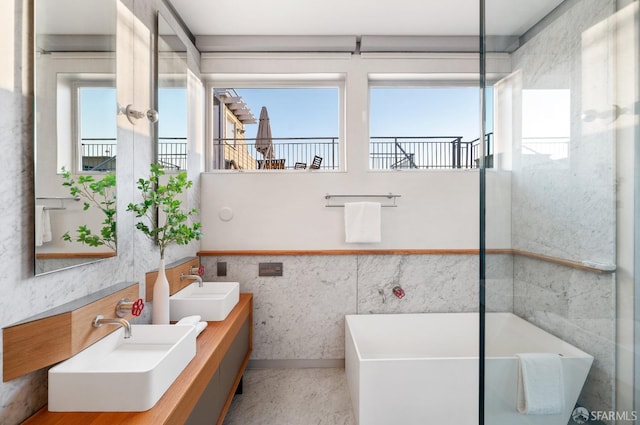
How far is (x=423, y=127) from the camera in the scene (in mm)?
2846

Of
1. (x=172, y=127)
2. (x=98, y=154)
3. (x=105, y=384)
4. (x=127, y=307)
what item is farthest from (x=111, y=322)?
(x=172, y=127)

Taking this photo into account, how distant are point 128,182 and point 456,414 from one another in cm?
225

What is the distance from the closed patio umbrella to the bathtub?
5.33 ft

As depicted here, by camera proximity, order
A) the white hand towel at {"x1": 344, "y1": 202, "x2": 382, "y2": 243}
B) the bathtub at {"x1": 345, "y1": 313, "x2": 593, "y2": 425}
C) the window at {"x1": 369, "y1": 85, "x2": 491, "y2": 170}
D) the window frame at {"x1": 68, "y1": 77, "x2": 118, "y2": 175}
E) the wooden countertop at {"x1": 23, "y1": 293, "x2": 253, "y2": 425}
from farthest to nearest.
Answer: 1. the window at {"x1": 369, "y1": 85, "x2": 491, "y2": 170}
2. the white hand towel at {"x1": 344, "y1": 202, "x2": 382, "y2": 243}
3. the window frame at {"x1": 68, "y1": 77, "x2": 118, "y2": 175}
4. the wooden countertop at {"x1": 23, "y1": 293, "x2": 253, "y2": 425}
5. the bathtub at {"x1": 345, "y1": 313, "x2": 593, "y2": 425}

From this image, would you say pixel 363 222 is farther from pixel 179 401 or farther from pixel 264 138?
pixel 179 401

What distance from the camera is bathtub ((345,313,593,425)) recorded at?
2.65ft

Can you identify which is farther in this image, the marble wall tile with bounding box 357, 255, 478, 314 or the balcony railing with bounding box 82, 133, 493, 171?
the balcony railing with bounding box 82, 133, 493, 171

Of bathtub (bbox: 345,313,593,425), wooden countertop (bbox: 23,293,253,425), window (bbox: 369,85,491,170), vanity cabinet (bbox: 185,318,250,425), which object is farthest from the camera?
window (bbox: 369,85,491,170)

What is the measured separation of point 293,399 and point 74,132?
2066 mm

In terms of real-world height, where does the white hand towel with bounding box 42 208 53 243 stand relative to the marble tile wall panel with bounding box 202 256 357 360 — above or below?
above

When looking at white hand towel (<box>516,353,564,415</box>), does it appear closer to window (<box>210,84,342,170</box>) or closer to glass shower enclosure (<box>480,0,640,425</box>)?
glass shower enclosure (<box>480,0,640,425</box>)

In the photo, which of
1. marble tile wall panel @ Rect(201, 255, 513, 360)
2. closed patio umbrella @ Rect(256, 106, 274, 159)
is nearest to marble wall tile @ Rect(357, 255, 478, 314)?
marble tile wall panel @ Rect(201, 255, 513, 360)

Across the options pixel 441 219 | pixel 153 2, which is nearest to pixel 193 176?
pixel 153 2

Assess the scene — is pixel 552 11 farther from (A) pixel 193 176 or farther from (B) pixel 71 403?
(A) pixel 193 176
